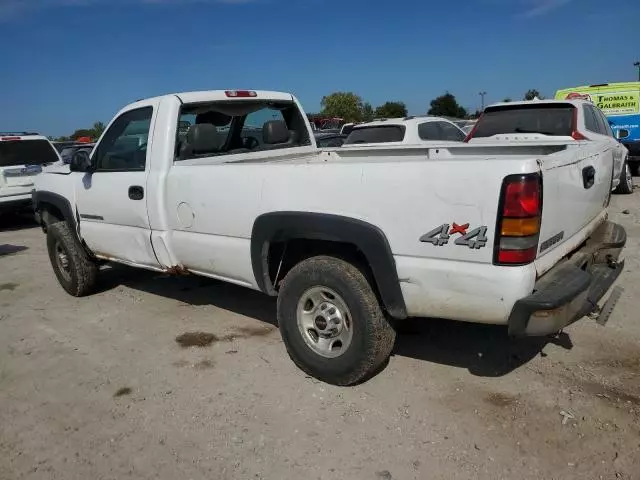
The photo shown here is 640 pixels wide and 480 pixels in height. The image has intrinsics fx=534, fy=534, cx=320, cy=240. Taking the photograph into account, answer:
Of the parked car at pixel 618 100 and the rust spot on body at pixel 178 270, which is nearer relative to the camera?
the rust spot on body at pixel 178 270

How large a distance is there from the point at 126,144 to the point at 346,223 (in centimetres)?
262

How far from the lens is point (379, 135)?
935 cm

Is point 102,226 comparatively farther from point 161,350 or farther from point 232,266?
point 232,266

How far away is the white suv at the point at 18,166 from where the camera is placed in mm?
10359

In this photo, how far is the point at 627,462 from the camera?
101 inches

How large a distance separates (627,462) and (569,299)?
813 millimetres

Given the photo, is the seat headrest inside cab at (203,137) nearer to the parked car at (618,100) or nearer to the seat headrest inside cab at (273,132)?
the seat headrest inside cab at (273,132)

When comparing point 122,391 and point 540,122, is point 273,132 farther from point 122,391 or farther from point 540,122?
point 540,122

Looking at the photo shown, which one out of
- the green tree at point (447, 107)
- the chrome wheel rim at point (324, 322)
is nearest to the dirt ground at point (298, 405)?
the chrome wheel rim at point (324, 322)

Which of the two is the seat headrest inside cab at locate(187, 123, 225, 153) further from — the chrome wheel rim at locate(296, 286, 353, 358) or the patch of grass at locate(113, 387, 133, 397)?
the patch of grass at locate(113, 387, 133, 397)

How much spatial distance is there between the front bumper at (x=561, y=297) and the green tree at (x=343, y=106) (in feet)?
162

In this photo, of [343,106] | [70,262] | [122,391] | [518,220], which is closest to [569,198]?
[518,220]

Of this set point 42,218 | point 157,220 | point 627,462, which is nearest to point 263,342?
point 157,220

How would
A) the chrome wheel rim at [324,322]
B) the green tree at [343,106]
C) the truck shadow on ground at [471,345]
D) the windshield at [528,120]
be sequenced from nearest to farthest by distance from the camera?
1. the chrome wheel rim at [324,322]
2. the truck shadow on ground at [471,345]
3. the windshield at [528,120]
4. the green tree at [343,106]
